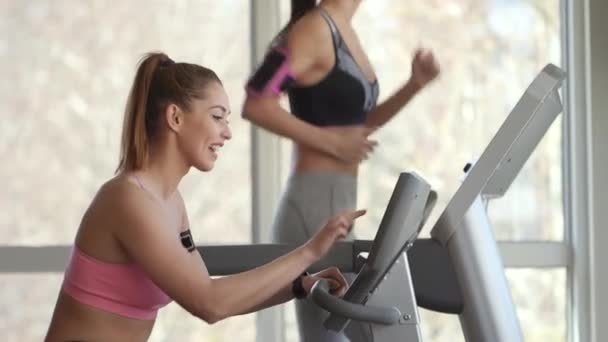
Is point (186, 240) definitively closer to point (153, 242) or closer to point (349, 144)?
point (153, 242)

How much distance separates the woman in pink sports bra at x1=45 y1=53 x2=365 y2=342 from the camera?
162 centimetres

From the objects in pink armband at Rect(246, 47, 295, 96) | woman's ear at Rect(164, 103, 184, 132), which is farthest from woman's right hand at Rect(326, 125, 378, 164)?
woman's ear at Rect(164, 103, 184, 132)

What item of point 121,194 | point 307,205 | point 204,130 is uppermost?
point 204,130

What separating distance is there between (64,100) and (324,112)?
1104mm

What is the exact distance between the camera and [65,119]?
319 cm

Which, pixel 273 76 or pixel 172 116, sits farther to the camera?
pixel 273 76

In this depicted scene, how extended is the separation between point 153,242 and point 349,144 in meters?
0.88

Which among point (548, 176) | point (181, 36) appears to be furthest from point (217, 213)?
point (548, 176)

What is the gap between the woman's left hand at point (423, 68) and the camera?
2.52m

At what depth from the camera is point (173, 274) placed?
1607 mm

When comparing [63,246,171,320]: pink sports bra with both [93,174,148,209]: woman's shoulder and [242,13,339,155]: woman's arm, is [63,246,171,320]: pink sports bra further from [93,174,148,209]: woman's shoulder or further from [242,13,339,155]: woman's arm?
[242,13,339,155]: woman's arm

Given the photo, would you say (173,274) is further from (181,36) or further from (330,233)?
(181,36)

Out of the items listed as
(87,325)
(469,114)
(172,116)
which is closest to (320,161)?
(172,116)

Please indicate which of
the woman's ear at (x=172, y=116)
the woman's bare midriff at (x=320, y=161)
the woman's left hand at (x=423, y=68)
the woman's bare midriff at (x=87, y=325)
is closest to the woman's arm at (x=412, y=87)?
the woman's left hand at (x=423, y=68)
